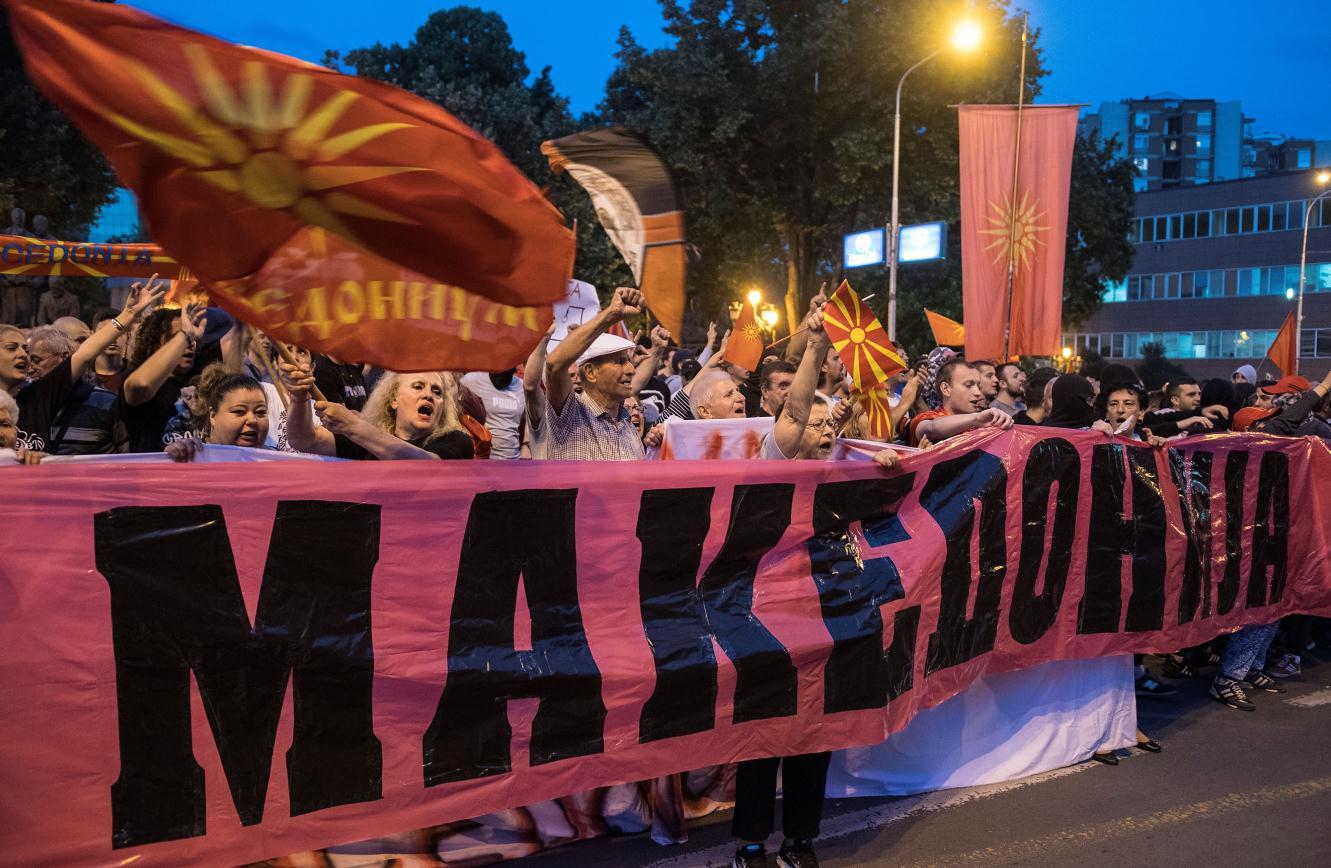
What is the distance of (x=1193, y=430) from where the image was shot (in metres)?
8.09

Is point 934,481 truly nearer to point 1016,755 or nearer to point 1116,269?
point 1016,755

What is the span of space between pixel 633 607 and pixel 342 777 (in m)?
1.12

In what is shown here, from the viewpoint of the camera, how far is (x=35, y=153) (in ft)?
70.6

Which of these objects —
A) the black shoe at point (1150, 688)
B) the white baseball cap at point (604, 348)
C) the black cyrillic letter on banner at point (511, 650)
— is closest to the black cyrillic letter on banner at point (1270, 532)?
the black shoe at point (1150, 688)

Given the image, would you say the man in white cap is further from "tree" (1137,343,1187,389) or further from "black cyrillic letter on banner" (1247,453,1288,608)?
"tree" (1137,343,1187,389)

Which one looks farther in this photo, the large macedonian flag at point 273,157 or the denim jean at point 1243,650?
the denim jean at point 1243,650

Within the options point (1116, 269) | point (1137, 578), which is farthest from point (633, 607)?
point (1116, 269)

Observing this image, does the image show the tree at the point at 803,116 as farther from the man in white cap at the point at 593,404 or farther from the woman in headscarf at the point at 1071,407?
the man in white cap at the point at 593,404

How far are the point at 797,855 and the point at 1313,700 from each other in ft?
13.5

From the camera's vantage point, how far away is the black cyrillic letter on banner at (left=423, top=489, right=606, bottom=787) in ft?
12.5

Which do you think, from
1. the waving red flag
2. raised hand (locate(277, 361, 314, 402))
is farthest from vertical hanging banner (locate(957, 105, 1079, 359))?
raised hand (locate(277, 361, 314, 402))

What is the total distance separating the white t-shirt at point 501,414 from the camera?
6535 mm

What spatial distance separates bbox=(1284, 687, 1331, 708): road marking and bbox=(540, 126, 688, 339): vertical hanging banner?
425cm

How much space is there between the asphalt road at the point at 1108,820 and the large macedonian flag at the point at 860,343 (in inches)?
93.2
